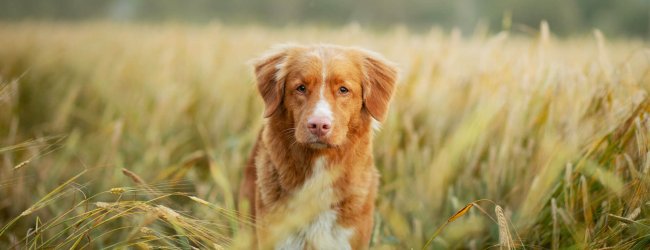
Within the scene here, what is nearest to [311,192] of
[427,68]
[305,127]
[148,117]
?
[305,127]

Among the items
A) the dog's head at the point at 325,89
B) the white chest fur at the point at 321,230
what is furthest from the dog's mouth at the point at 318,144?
the white chest fur at the point at 321,230

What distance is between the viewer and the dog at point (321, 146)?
10.1ft

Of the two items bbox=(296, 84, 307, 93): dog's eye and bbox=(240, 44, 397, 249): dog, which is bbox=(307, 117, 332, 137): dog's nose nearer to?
bbox=(240, 44, 397, 249): dog

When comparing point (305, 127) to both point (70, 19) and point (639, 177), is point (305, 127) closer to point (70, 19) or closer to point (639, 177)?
point (639, 177)

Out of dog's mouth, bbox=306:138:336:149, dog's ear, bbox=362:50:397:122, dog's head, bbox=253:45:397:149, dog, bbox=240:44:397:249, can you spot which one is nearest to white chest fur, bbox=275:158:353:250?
dog, bbox=240:44:397:249

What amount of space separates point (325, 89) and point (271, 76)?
1.51 feet

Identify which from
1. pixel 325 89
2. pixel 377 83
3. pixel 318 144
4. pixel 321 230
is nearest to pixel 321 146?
pixel 318 144

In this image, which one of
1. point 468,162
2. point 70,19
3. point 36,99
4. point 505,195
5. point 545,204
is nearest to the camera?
point 545,204

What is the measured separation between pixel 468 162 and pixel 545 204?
3.04 ft

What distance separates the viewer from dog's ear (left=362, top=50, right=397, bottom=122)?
10.7ft

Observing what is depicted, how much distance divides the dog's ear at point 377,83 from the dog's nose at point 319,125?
1.43 ft

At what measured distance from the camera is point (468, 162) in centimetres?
418

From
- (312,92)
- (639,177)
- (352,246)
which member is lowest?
(352,246)

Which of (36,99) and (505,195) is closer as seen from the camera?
(505,195)
